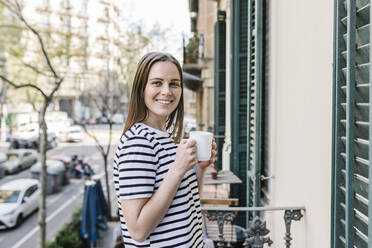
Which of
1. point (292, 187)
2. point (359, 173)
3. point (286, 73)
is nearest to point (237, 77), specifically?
point (286, 73)

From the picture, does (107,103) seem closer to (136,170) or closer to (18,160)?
(18,160)

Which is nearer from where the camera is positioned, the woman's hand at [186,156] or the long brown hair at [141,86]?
the woman's hand at [186,156]

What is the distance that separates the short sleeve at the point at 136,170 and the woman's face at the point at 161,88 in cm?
19

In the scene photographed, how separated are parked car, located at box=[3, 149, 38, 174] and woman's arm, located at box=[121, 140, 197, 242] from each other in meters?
20.1

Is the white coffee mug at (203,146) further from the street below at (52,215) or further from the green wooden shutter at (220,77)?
the street below at (52,215)

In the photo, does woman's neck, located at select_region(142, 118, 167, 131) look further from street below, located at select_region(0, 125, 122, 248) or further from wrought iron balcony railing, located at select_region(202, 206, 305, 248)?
street below, located at select_region(0, 125, 122, 248)

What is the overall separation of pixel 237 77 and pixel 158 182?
4728mm

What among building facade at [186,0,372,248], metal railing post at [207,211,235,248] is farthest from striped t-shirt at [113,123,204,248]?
metal railing post at [207,211,235,248]

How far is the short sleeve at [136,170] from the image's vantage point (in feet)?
4.05

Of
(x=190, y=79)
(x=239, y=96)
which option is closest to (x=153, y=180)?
A: (x=239, y=96)

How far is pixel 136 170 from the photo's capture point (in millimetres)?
1237

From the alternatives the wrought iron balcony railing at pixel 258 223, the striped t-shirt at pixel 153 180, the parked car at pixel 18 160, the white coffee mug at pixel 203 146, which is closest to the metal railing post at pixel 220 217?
the wrought iron balcony railing at pixel 258 223

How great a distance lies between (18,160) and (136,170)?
20.7m

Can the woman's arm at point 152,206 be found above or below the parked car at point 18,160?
above
